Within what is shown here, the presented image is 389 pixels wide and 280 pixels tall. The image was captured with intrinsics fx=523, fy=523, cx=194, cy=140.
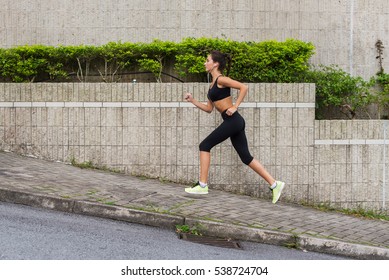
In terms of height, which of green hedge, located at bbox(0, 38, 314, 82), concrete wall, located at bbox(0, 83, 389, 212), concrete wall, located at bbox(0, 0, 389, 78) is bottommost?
concrete wall, located at bbox(0, 83, 389, 212)

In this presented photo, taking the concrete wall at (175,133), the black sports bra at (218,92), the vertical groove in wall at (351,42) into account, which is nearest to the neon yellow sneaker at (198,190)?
the concrete wall at (175,133)

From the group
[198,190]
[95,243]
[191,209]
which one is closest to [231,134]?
[198,190]

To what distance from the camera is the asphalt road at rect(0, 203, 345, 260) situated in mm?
5129

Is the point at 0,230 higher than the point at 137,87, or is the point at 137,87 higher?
the point at 137,87

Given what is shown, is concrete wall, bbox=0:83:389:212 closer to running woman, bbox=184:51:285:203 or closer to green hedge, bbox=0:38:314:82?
green hedge, bbox=0:38:314:82

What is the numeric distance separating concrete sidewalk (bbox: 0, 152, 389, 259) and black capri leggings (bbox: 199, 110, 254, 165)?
77 cm

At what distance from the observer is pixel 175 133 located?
8961 mm

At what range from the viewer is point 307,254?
19.8 ft

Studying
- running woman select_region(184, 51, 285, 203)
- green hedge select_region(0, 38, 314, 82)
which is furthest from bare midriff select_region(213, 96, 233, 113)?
green hedge select_region(0, 38, 314, 82)

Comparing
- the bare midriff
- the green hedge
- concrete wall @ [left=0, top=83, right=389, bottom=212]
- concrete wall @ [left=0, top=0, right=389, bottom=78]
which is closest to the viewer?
the bare midriff

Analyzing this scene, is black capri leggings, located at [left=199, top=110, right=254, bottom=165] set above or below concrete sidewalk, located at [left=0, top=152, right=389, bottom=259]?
above

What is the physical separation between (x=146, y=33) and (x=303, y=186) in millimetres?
4192
